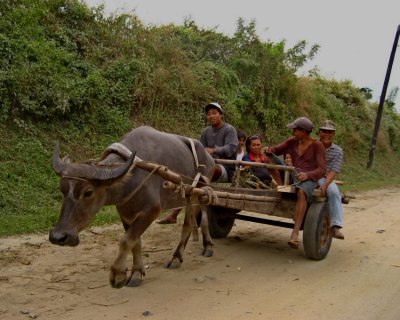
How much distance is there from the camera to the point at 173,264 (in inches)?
213

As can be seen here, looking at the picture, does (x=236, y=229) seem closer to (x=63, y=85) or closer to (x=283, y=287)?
(x=283, y=287)

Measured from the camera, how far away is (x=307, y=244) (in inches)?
227

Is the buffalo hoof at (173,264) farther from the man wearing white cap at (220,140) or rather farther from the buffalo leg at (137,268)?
the man wearing white cap at (220,140)

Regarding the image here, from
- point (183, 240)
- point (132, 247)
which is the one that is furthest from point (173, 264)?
point (132, 247)

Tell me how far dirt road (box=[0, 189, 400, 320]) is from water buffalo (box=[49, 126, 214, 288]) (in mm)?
290

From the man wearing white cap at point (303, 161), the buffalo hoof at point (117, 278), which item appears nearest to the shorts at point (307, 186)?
the man wearing white cap at point (303, 161)

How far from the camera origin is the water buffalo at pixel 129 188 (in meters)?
3.90

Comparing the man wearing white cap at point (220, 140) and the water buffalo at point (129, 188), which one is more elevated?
the man wearing white cap at point (220, 140)

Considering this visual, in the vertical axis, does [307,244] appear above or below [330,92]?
below

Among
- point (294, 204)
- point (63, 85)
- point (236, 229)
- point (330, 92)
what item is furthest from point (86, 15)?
point (330, 92)

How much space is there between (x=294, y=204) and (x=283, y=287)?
1.42m

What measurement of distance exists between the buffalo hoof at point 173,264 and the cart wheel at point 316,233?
5.30 feet

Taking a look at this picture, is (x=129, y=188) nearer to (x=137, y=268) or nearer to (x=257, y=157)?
(x=137, y=268)

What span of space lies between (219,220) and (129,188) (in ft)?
8.49
